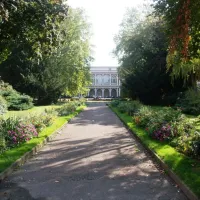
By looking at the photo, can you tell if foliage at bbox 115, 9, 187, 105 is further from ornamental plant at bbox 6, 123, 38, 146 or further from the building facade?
the building facade

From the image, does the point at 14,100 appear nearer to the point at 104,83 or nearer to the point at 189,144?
the point at 189,144

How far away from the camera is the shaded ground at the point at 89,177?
5363 millimetres

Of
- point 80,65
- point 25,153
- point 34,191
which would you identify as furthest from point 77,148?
point 80,65

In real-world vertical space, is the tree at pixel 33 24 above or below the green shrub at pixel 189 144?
above

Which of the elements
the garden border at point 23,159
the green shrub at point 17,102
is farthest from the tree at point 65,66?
the garden border at point 23,159

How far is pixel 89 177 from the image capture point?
655 cm

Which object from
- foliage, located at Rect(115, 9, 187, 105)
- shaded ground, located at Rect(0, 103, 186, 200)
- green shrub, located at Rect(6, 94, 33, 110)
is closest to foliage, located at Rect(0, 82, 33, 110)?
green shrub, located at Rect(6, 94, 33, 110)

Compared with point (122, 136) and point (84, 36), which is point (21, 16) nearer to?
point (122, 136)

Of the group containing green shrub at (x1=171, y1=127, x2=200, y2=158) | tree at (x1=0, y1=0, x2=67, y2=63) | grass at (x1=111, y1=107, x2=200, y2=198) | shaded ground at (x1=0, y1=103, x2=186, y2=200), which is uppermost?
tree at (x1=0, y1=0, x2=67, y2=63)

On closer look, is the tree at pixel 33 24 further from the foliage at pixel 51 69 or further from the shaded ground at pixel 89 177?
the foliage at pixel 51 69

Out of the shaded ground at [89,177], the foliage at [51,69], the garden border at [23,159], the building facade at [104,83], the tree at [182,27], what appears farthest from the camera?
the building facade at [104,83]

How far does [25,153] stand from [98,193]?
12.1ft

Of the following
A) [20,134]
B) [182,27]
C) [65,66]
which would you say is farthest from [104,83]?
[182,27]

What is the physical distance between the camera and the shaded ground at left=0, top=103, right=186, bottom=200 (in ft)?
17.6
